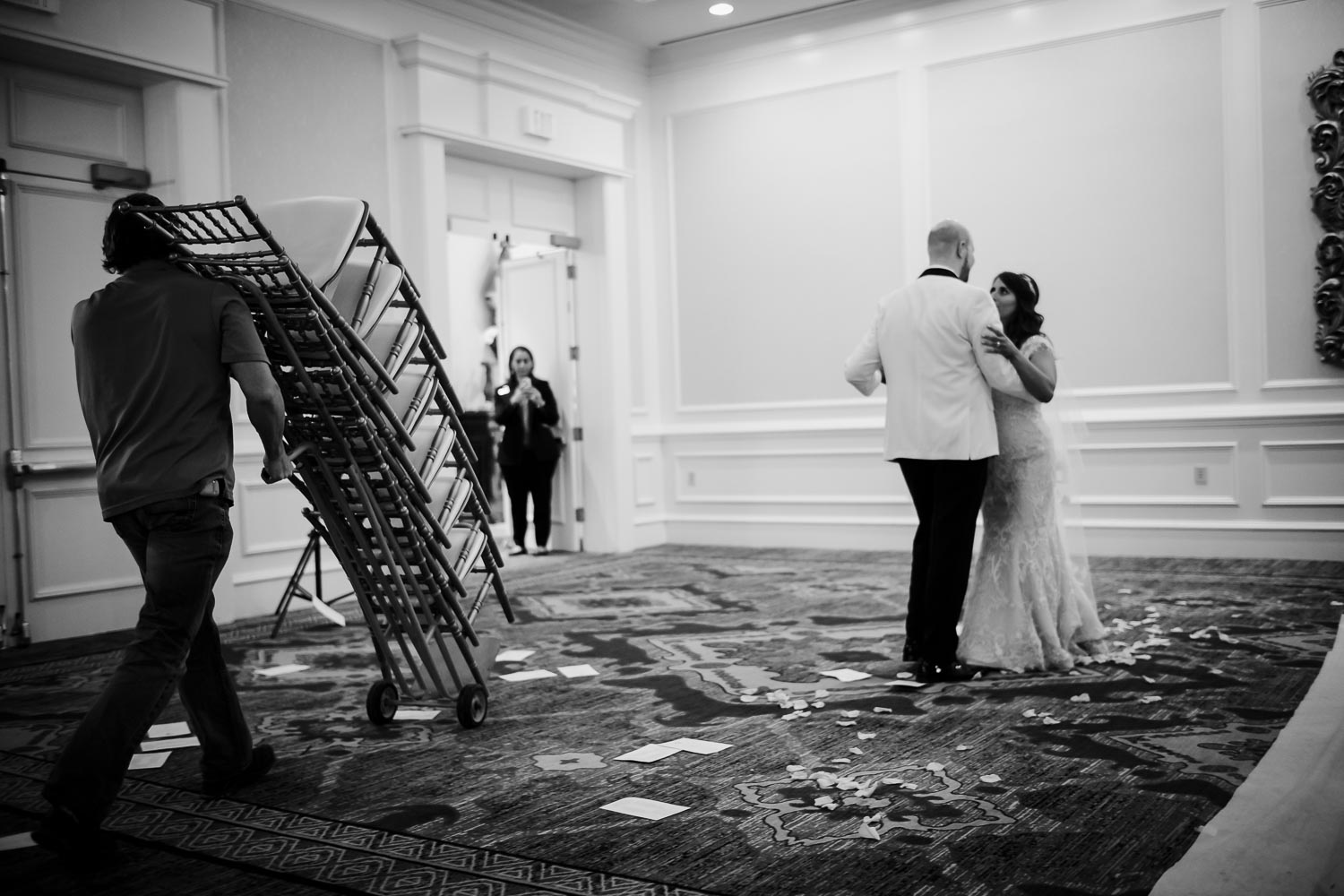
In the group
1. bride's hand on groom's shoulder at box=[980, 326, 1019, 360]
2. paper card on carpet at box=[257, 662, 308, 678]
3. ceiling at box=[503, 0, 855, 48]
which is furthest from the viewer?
ceiling at box=[503, 0, 855, 48]

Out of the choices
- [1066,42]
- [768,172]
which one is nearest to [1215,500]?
[1066,42]

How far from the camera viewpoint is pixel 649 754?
3.37 meters

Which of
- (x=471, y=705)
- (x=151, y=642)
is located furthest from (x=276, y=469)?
(x=471, y=705)

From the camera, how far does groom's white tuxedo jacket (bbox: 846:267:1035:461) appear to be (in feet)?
13.6

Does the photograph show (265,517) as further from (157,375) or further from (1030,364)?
(1030,364)

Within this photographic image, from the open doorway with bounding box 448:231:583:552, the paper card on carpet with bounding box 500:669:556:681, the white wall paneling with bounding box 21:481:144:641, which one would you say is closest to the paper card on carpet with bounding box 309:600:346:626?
the white wall paneling with bounding box 21:481:144:641

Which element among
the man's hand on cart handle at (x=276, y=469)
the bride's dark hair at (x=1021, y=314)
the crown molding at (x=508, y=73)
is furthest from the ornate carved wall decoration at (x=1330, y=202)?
the man's hand on cart handle at (x=276, y=469)

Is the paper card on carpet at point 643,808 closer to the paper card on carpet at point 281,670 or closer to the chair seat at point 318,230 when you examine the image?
the chair seat at point 318,230

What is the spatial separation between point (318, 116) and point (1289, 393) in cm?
597

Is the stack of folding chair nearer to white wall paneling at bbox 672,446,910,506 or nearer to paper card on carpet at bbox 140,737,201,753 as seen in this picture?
paper card on carpet at bbox 140,737,201,753

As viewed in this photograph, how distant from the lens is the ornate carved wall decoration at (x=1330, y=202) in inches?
265

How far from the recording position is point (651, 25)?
8.68 meters

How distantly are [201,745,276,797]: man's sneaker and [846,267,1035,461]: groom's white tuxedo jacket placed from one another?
7.70ft

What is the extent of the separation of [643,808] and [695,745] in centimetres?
59
